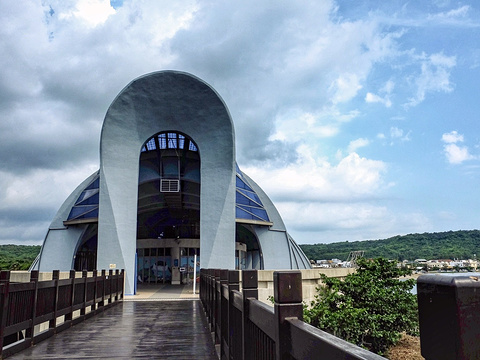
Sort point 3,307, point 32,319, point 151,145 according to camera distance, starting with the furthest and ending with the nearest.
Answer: point 151,145
point 32,319
point 3,307

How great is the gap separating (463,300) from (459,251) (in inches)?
2013

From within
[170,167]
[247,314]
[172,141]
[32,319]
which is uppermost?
[172,141]

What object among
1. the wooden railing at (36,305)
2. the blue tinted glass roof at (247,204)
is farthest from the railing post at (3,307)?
the blue tinted glass roof at (247,204)

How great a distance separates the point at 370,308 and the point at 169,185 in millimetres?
17709

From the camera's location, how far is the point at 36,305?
7465 millimetres

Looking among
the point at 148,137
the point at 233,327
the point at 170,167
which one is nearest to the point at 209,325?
the point at 233,327

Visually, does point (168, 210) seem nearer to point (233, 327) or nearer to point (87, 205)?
point (87, 205)

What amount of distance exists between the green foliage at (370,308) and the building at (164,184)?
441 inches

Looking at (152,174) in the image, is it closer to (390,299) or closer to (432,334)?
(390,299)

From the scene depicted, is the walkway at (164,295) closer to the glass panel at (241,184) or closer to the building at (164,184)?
the building at (164,184)

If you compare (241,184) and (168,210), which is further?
(168,210)

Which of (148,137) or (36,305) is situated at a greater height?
(148,137)

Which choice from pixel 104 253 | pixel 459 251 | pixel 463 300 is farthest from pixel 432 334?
pixel 459 251

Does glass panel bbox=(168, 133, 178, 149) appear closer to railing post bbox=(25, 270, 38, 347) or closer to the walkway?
the walkway
